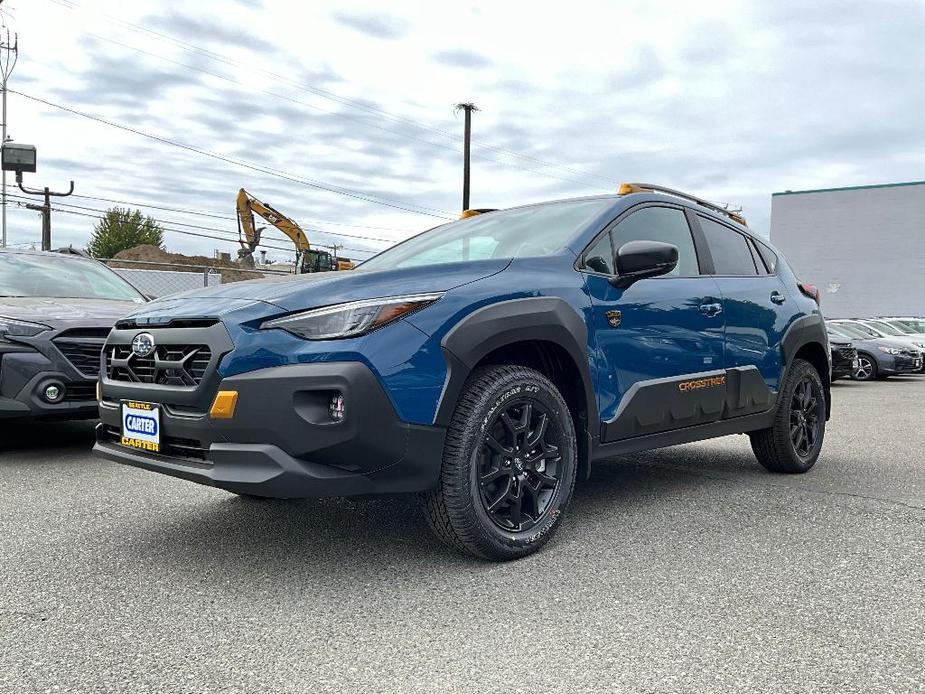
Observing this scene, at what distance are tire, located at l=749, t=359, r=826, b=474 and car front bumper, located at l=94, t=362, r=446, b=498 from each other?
2.99m

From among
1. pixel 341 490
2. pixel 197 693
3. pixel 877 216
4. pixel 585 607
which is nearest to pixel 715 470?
pixel 585 607

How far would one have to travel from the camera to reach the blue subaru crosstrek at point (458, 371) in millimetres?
2941

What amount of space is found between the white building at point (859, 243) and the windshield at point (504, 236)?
3604 centimetres

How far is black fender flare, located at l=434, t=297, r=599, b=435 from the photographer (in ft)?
10.3

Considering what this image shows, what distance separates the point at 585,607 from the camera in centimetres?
287

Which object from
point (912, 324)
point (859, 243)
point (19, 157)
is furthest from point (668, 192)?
point (859, 243)

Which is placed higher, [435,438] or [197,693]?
[435,438]

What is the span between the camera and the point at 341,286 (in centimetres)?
316

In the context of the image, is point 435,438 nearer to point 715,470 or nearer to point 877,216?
point 715,470

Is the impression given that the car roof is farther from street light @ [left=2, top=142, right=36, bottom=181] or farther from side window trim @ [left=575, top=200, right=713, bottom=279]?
street light @ [left=2, top=142, right=36, bottom=181]

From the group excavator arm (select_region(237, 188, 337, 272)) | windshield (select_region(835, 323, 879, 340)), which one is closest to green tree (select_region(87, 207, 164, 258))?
excavator arm (select_region(237, 188, 337, 272))

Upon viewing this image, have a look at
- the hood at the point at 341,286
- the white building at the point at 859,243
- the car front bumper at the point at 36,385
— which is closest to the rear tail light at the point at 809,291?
the hood at the point at 341,286

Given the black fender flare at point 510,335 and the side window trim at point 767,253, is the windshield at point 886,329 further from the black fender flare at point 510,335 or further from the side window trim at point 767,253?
the black fender flare at point 510,335

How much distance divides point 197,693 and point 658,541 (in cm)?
220
